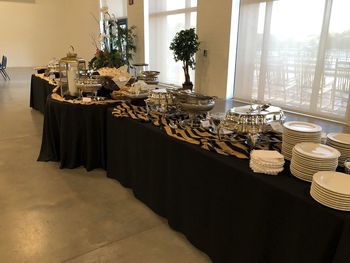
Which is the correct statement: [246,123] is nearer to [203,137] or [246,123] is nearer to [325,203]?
[203,137]

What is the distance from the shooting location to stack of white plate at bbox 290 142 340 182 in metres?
1.16

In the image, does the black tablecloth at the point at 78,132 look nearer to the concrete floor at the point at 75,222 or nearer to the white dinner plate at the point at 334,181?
the concrete floor at the point at 75,222

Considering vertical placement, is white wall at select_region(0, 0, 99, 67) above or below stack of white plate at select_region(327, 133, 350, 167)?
above

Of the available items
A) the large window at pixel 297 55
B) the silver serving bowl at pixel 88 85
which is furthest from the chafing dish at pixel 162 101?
the large window at pixel 297 55

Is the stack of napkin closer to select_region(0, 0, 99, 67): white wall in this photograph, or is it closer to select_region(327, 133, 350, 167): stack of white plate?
select_region(327, 133, 350, 167): stack of white plate

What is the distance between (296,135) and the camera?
4.44 feet

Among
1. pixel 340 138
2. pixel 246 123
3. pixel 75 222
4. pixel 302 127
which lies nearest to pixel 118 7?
pixel 75 222

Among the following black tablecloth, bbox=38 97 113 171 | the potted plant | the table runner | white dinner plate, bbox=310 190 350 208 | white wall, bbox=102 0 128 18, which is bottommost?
black tablecloth, bbox=38 97 113 171

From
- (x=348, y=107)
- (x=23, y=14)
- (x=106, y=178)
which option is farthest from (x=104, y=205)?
(x=23, y=14)

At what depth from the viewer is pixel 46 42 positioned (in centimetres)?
1215

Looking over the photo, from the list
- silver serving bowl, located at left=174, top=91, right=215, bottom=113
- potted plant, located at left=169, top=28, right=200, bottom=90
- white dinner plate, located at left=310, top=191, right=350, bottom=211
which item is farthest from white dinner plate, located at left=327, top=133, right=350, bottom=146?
potted plant, located at left=169, top=28, right=200, bottom=90

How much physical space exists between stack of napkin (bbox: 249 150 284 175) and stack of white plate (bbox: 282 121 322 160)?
12 cm

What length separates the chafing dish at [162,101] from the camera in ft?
7.32

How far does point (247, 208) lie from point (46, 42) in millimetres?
12828
